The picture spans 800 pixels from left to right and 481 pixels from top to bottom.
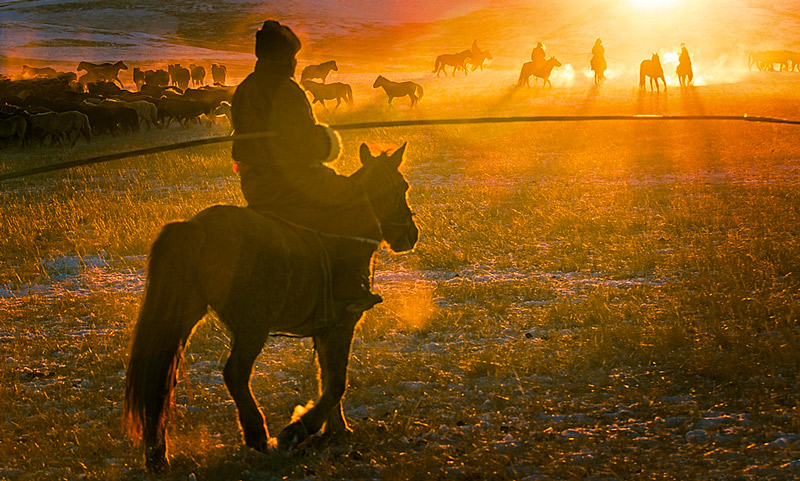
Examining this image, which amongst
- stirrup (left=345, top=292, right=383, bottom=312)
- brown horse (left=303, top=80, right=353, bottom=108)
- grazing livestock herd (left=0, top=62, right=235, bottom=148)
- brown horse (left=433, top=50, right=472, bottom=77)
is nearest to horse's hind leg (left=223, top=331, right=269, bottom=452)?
stirrup (left=345, top=292, right=383, bottom=312)

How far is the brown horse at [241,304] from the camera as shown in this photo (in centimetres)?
380

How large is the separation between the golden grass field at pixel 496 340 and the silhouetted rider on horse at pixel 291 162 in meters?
1.10

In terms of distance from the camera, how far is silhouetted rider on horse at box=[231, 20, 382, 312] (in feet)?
13.8

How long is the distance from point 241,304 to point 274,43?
1.36 metres

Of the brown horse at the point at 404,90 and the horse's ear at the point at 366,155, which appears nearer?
the horse's ear at the point at 366,155

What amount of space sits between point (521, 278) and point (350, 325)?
3991 mm

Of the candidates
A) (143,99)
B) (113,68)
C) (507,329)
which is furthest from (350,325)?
(113,68)

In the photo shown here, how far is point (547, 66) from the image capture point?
35156 millimetres

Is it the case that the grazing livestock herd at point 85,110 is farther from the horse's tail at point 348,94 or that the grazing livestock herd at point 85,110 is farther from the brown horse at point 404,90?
the brown horse at point 404,90

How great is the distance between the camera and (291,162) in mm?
4246

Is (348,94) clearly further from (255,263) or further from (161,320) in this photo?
(161,320)

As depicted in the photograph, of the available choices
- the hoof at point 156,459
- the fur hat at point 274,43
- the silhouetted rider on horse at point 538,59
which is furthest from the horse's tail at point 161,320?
the silhouetted rider on horse at point 538,59

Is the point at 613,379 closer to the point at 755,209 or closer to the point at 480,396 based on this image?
the point at 480,396

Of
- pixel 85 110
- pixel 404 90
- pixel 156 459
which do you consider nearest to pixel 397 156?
pixel 156 459
